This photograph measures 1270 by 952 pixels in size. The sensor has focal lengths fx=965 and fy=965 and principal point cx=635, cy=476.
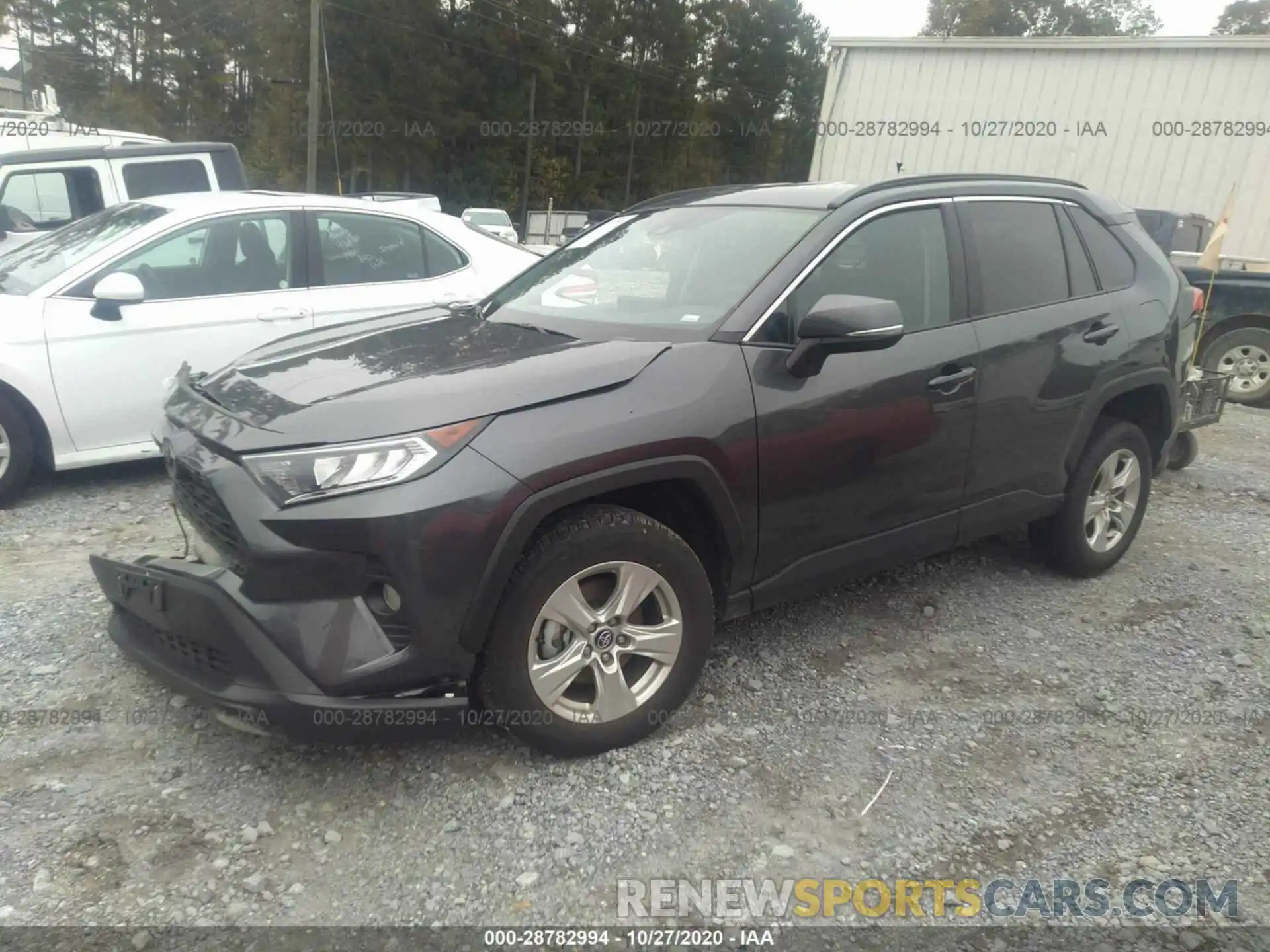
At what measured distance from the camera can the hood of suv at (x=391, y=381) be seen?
256 cm

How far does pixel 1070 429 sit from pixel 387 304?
3.84 m

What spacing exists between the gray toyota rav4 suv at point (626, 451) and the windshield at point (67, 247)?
2264 millimetres

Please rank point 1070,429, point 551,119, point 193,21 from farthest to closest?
point 551,119, point 193,21, point 1070,429

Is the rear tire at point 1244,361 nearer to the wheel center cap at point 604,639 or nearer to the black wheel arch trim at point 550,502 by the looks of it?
the black wheel arch trim at point 550,502

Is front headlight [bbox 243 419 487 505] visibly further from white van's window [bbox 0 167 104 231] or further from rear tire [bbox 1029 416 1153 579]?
white van's window [bbox 0 167 104 231]

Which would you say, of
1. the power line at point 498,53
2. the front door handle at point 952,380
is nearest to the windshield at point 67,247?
the front door handle at point 952,380

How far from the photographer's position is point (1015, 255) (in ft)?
12.8

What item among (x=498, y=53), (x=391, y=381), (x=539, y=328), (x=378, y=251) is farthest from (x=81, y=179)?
(x=498, y=53)

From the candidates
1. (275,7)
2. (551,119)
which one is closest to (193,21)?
(275,7)

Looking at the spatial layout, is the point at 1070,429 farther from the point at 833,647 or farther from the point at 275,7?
the point at 275,7

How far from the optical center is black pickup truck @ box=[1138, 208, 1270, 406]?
8.84 meters

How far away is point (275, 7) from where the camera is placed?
113 ft

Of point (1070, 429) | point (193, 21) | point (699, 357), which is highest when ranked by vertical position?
point (193, 21)

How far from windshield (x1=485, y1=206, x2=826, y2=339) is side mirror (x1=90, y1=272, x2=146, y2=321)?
6.86ft
